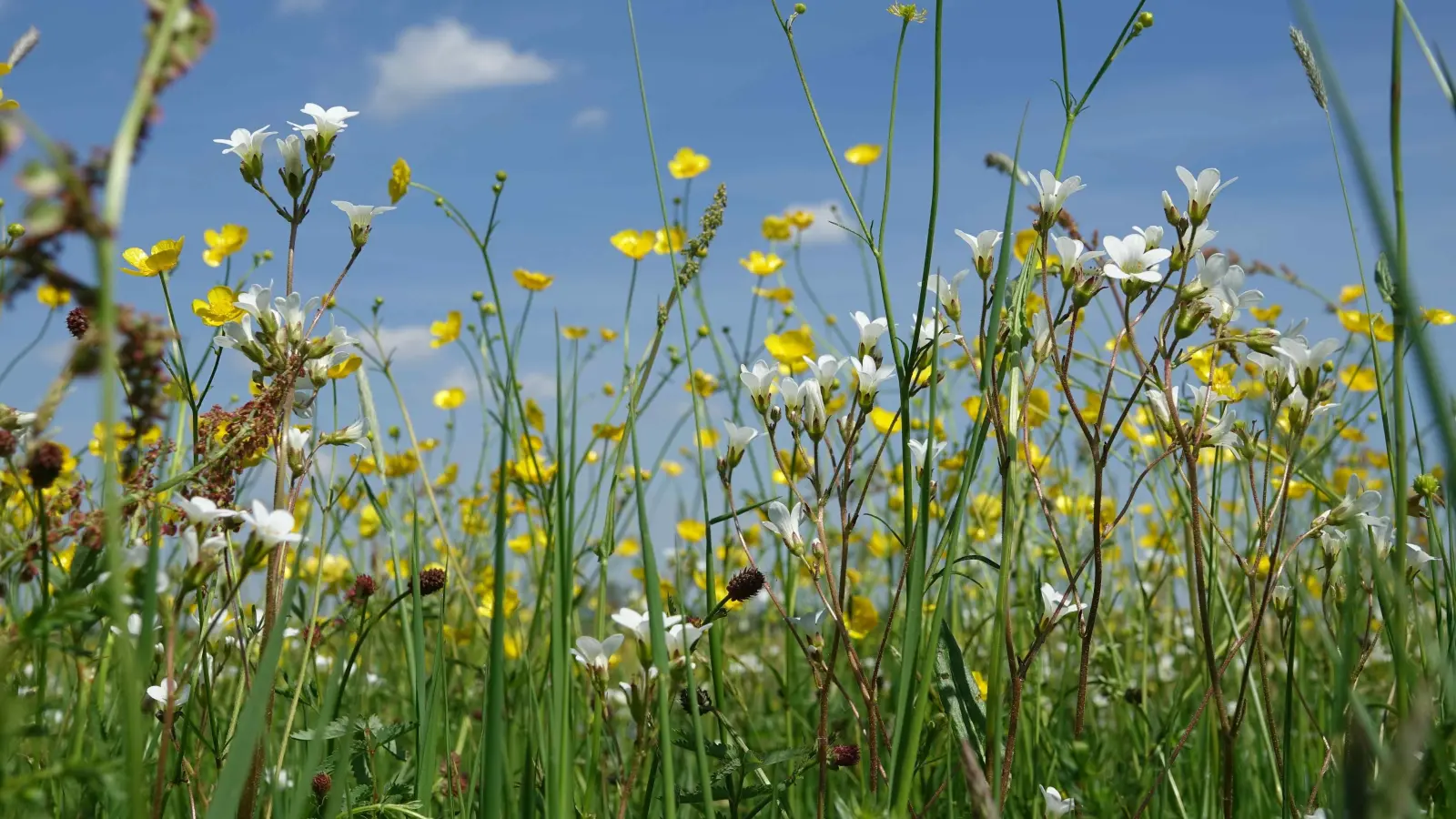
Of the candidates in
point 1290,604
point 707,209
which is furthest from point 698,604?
point 1290,604

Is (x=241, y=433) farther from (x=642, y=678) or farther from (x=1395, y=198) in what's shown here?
(x=1395, y=198)

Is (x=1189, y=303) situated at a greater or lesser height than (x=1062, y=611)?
greater

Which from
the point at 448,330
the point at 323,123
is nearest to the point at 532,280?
the point at 448,330

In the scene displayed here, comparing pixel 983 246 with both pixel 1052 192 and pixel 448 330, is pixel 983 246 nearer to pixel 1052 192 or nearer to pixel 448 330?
pixel 1052 192

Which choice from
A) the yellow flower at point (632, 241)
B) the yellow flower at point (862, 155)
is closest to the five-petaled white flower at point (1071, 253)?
the yellow flower at point (632, 241)

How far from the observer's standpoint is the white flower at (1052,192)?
1493mm

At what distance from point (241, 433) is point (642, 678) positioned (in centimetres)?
58

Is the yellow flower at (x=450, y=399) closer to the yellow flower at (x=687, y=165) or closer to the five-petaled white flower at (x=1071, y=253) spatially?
the yellow flower at (x=687, y=165)

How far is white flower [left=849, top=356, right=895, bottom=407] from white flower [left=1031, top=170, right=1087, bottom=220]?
1.01 feet

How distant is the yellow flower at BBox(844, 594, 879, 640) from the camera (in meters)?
2.32

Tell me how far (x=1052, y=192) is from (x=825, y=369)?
1.30 feet

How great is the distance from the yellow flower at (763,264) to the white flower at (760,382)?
2450mm

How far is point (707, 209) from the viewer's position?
6.49 feet

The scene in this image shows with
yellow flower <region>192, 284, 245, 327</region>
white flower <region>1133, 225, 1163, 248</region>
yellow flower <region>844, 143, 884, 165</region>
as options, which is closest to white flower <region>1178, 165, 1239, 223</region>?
white flower <region>1133, 225, 1163, 248</region>
